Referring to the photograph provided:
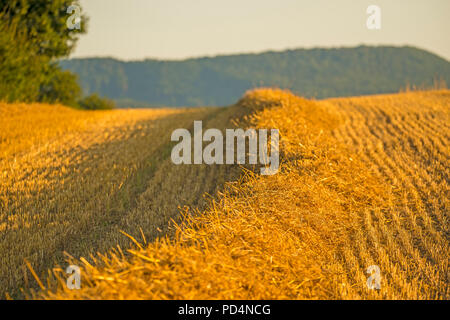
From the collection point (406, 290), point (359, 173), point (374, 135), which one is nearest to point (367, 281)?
point (406, 290)

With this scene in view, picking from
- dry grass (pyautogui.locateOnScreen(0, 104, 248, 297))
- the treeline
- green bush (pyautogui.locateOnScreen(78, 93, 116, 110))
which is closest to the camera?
dry grass (pyautogui.locateOnScreen(0, 104, 248, 297))

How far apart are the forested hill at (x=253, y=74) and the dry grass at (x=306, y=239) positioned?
92.6m

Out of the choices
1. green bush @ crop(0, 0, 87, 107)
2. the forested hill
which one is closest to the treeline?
green bush @ crop(0, 0, 87, 107)

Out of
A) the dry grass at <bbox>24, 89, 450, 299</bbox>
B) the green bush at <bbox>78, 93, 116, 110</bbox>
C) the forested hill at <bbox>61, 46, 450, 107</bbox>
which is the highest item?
the forested hill at <bbox>61, 46, 450, 107</bbox>

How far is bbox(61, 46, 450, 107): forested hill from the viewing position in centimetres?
10650

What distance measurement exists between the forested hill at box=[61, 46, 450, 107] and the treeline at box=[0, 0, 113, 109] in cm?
7970

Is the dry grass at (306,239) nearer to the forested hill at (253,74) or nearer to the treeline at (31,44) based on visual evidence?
the treeline at (31,44)

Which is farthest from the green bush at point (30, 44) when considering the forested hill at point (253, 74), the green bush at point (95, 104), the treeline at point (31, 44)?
the forested hill at point (253, 74)

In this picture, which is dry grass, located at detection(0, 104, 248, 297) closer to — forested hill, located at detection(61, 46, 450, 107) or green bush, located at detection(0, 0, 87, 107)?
green bush, located at detection(0, 0, 87, 107)

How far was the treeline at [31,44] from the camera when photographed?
59.1 feet

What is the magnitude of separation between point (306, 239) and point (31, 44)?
788 inches

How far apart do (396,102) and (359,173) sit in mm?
10789

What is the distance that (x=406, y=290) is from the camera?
4.05m
